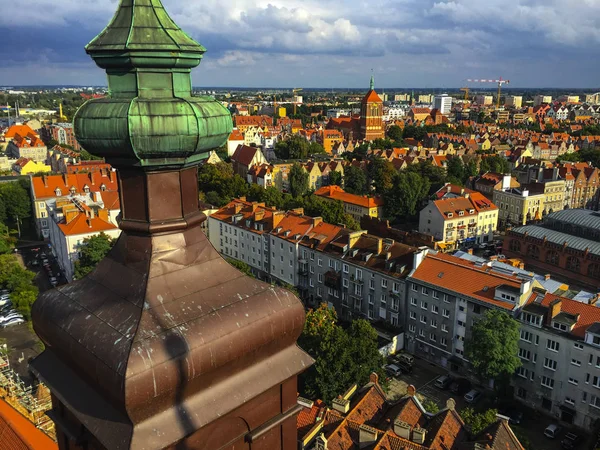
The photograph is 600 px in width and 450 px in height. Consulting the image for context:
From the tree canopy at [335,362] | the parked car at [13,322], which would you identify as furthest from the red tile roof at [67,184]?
the tree canopy at [335,362]

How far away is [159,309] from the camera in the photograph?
3705 millimetres

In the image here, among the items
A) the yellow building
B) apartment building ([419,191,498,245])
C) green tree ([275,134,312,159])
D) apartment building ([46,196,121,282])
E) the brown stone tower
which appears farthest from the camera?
green tree ([275,134,312,159])

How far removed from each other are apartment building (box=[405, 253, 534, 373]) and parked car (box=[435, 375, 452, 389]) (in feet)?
4.80

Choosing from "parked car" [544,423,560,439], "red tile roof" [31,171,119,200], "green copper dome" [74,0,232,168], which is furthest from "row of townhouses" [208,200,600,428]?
"green copper dome" [74,0,232,168]

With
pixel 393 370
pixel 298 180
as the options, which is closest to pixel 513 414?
pixel 393 370

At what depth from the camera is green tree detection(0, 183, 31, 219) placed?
62.6 metres

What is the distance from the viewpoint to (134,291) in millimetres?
3811

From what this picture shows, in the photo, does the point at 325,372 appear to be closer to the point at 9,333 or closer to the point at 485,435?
the point at 485,435

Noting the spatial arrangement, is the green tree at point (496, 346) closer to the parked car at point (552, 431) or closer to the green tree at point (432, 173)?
the parked car at point (552, 431)

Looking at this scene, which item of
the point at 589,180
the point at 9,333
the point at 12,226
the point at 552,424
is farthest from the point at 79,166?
the point at 589,180

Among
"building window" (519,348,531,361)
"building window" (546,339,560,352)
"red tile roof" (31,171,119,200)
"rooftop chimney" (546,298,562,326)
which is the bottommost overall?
"building window" (519,348,531,361)

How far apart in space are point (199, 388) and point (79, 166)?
74596 millimetres

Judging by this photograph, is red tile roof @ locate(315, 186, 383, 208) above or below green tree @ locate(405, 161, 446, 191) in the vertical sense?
below

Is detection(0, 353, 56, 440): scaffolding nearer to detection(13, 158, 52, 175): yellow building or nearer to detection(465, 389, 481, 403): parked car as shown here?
detection(465, 389, 481, 403): parked car
